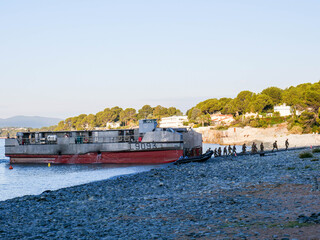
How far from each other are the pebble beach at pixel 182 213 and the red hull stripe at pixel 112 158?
26089 millimetres

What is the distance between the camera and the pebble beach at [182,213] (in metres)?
10.6

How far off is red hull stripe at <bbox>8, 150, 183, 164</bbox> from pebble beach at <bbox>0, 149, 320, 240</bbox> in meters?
26.1

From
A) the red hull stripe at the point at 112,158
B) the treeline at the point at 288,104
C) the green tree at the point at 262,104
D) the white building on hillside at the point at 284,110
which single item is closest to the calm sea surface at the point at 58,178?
the red hull stripe at the point at 112,158

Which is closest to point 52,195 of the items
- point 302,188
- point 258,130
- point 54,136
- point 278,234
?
point 302,188

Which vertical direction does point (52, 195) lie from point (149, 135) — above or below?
below

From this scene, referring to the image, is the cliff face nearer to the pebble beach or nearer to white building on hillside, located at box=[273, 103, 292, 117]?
white building on hillside, located at box=[273, 103, 292, 117]

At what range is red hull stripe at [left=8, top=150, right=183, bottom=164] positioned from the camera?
157 ft

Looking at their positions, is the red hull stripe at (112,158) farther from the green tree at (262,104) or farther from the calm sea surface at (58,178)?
the green tree at (262,104)

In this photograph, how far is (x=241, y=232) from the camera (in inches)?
399

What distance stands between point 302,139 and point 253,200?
72.8 metres

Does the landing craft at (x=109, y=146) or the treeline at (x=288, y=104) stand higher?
the treeline at (x=288, y=104)

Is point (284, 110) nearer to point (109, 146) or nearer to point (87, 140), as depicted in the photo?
point (87, 140)

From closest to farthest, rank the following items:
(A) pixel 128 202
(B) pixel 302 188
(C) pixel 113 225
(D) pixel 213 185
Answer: (C) pixel 113 225 → (B) pixel 302 188 → (A) pixel 128 202 → (D) pixel 213 185

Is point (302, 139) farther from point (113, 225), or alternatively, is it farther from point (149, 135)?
point (113, 225)
